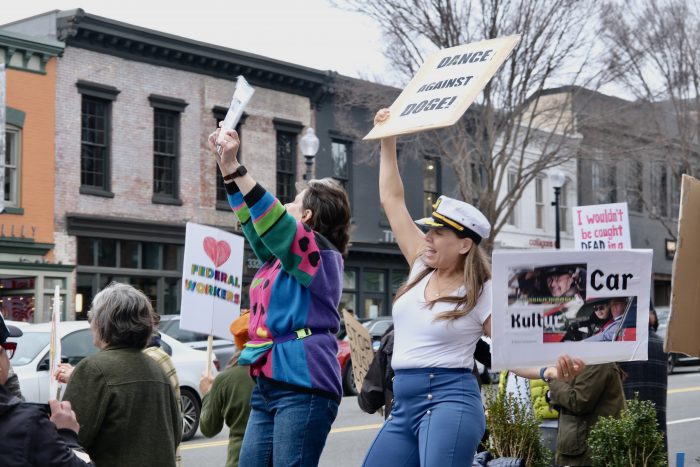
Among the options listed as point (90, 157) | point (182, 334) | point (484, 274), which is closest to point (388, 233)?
point (90, 157)

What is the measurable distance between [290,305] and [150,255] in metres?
22.7

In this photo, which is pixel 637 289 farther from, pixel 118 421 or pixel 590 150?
pixel 590 150

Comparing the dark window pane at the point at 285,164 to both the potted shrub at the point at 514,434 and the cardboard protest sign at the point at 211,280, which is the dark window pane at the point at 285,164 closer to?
the cardboard protest sign at the point at 211,280

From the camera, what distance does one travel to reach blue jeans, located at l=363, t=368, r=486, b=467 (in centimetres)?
483

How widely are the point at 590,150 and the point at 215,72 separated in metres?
9.72

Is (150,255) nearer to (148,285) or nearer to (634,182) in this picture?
(148,285)

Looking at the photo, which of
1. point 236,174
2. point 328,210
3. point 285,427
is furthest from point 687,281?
point 236,174

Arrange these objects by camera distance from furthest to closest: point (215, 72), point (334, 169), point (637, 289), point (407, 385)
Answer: point (334, 169)
point (215, 72)
point (407, 385)
point (637, 289)

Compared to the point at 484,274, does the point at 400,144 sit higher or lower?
higher

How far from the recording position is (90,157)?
84.4 ft

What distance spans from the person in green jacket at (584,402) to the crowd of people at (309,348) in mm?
2644

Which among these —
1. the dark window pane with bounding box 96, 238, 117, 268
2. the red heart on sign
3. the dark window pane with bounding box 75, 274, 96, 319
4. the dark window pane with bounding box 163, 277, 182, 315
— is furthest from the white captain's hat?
the dark window pane with bounding box 163, 277, 182, 315

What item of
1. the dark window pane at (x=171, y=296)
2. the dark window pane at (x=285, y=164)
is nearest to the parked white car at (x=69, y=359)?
the dark window pane at (x=171, y=296)

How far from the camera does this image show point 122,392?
4934mm
